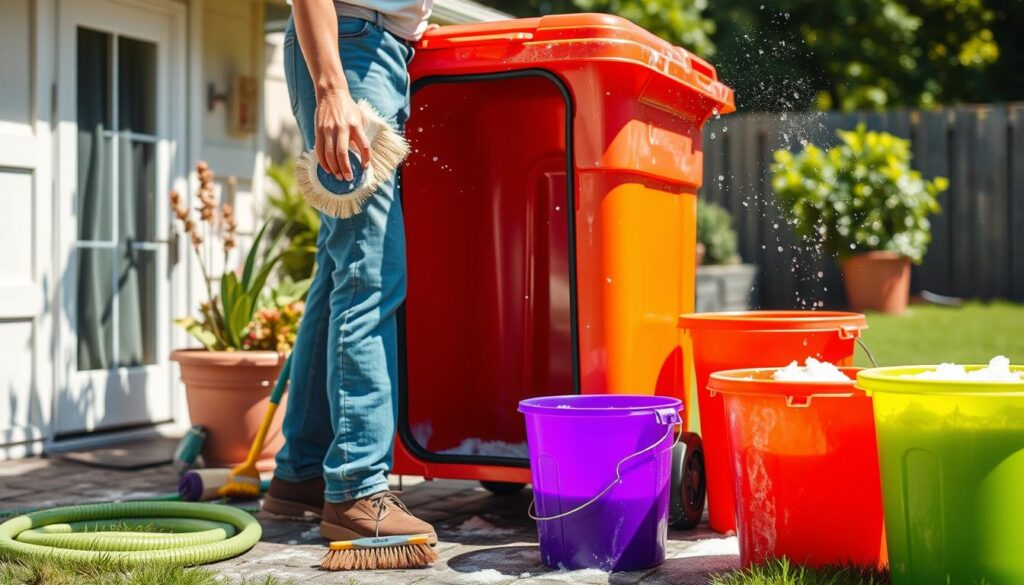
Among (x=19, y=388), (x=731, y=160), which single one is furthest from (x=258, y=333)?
(x=731, y=160)

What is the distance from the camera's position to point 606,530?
2.59m

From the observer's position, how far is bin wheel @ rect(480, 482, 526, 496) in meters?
3.63

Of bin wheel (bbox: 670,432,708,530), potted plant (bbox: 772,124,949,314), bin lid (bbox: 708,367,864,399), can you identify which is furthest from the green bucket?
potted plant (bbox: 772,124,949,314)

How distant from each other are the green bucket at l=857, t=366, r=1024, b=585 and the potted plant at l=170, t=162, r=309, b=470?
242 centimetres

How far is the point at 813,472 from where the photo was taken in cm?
245

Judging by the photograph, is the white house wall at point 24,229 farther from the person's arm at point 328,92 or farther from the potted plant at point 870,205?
the potted plant at point 870,205

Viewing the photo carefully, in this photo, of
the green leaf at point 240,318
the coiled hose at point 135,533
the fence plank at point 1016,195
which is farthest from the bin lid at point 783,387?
the fence plank at point 1016,195

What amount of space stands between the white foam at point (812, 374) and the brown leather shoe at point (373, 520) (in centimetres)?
88

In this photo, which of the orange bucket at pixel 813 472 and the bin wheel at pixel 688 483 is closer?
the orange bucket at pixel 813 472

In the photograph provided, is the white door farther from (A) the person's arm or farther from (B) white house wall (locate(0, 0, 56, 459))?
(A) the person's arm

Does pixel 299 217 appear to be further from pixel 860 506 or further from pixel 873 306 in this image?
pixel 873 306

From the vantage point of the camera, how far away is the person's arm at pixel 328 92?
103 inches

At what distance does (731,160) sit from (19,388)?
769 centimetres

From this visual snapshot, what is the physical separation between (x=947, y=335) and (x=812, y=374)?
5.43 metres
